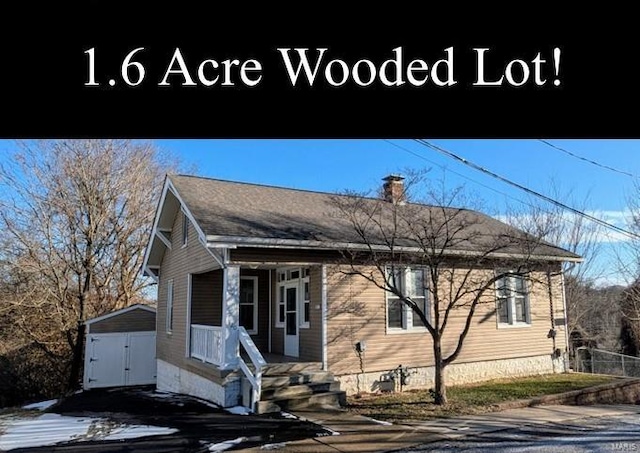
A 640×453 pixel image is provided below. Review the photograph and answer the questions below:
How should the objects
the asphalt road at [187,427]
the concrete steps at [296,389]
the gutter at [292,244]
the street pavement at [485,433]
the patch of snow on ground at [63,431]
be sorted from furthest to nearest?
the gutter at [292,244], the concrete steps at [296,389], the patch of snow on ground at [63,431], the asphalt road at [187,427], the street pavement at [485,433]

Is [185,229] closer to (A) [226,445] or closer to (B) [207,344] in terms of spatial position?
(B) [207,344]

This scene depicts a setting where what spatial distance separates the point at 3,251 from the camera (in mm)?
20391

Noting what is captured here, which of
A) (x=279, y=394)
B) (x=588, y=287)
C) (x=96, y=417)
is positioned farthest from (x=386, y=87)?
(x=588, y=287)

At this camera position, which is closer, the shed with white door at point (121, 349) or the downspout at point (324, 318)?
the downspout at point (324, 318)

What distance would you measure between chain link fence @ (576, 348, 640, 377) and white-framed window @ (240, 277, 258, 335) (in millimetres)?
11586

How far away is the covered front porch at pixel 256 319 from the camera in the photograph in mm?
10555

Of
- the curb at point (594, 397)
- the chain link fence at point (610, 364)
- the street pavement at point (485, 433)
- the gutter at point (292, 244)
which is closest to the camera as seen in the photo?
the street pavement at point (485, 433)

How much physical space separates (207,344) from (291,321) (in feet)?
7.55

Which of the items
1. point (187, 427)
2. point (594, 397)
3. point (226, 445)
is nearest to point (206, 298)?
point (187, 427)

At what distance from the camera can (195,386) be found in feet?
41.1

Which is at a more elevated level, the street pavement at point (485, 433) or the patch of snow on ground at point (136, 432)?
the street pavement at point (485, 433)

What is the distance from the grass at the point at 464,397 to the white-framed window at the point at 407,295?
1.62 metres

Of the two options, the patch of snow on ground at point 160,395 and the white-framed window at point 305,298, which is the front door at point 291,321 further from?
the patch of snow on ground at point 160,395

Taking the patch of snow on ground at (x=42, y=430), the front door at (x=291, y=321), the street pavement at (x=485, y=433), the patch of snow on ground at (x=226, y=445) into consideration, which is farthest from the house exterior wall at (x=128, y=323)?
the patch of snow on ground at (x=226, y=445)
